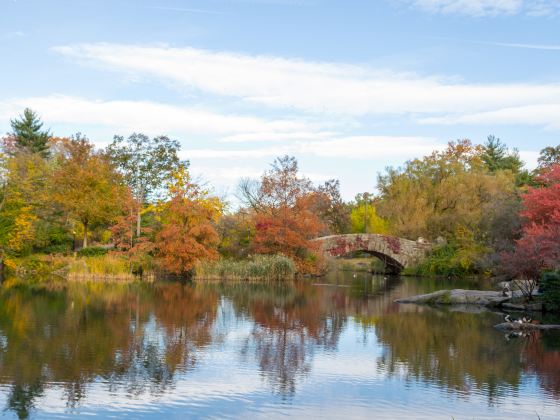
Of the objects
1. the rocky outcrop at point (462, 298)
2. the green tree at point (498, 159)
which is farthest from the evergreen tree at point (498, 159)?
the rocky outcrop at point (462, 298)

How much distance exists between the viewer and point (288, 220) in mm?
39812

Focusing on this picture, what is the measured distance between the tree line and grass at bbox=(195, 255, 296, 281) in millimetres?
709

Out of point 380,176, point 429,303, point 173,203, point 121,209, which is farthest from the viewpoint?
point 380,176

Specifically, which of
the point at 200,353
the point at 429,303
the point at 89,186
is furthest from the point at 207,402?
the point at 89,186

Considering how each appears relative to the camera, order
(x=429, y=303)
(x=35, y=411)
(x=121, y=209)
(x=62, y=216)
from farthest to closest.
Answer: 1. (x=62, y=216)
2. (x=121, y=209)
3. (x=429, y=303)
4. (x=35, y=411)

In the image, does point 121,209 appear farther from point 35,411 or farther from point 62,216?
point 35,411

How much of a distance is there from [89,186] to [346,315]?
2248 cm

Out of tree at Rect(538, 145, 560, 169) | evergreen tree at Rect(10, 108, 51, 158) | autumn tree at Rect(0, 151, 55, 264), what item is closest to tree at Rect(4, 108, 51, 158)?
evergreen tree at Rect(10, 108, 51, 158)

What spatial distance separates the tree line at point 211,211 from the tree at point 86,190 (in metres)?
0.07

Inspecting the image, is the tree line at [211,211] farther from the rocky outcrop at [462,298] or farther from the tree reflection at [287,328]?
the tree reflection at [287,328]

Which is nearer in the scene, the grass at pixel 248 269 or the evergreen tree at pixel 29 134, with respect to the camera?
the grass at pixel 248 269

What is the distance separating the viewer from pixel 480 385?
11930mm

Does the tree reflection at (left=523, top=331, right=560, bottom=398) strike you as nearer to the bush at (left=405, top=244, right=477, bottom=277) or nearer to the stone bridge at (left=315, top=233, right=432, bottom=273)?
the bush at (left=405, top=244, right=477, bottom=277)

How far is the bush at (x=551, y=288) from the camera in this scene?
2198cm
